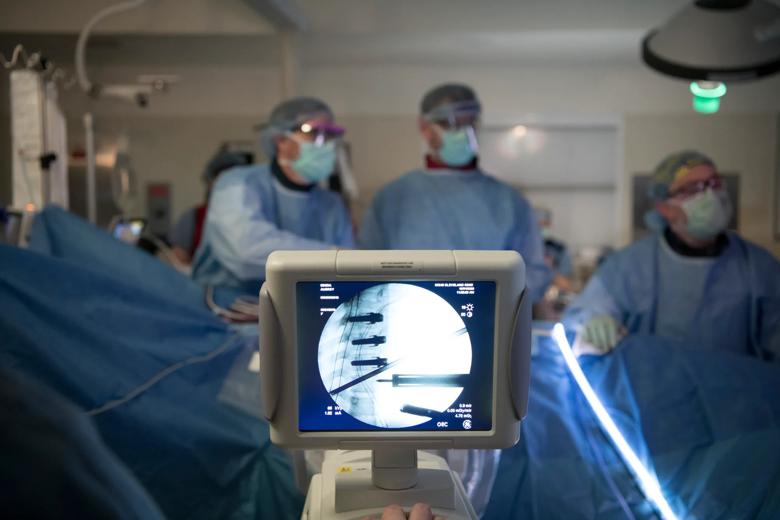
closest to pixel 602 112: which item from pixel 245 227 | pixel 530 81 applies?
pixel 530 81

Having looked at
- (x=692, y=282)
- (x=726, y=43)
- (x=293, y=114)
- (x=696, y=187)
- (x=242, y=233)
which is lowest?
(x=692, y=282)

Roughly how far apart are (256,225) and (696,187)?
140cm

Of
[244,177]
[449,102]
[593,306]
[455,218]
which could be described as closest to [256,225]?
[244,177]

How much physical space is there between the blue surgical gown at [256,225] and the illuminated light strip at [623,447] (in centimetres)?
91

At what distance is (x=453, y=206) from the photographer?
254 cm

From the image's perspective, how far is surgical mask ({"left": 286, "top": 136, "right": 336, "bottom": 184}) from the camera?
8.29 feet

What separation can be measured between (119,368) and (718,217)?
1774 millimetres

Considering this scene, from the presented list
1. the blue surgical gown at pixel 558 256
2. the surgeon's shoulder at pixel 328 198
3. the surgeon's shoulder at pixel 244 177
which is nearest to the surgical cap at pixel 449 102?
the surgeon's shoulder at pixel 328 198

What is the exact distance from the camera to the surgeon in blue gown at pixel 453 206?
98.0 inches

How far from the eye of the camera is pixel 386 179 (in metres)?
4.95

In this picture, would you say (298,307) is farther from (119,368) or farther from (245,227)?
(245,227)

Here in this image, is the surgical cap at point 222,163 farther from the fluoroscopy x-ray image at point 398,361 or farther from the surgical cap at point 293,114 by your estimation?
the fluoroscopy x-ray image at point 398,361

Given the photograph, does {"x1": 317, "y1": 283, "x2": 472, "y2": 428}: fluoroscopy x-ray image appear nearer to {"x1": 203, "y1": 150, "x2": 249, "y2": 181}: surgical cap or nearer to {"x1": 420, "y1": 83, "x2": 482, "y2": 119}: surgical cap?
{"x1": 420, "y1": 83, "x2": 482, "y2": 119}: surgical cap

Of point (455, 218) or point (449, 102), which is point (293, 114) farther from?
point (455, 218)
